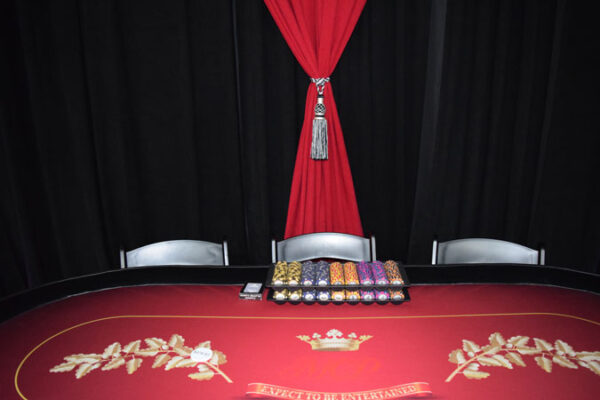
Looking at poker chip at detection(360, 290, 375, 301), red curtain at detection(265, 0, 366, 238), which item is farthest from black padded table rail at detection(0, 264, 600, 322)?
red curtain at detection(265, 0, 366, 238)

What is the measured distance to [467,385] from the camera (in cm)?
91

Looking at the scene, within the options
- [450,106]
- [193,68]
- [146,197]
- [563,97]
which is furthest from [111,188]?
[563,97]

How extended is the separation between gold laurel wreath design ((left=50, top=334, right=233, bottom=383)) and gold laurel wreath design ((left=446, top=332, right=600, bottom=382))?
62 cm

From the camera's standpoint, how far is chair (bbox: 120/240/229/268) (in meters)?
1.78

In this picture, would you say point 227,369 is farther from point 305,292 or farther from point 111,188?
point 111,188

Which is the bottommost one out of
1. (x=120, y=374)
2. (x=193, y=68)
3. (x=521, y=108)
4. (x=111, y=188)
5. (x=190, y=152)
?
(x=120, y=374)

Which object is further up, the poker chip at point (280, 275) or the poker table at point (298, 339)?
the poker chip at point (280, 275)

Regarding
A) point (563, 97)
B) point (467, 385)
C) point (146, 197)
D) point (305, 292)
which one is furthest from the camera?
point (146, 197)

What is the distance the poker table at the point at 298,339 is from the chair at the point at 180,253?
36 cm

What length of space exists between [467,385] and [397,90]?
2217mm

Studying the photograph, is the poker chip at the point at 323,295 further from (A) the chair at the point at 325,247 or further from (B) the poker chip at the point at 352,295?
(A) the chair at the point at 325,247

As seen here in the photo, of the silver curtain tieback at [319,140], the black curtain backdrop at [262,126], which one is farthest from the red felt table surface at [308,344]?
the black curtain backdrop at [262,126]

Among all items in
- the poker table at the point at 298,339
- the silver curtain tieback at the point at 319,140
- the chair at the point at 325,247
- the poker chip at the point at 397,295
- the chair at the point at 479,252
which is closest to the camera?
the poker table at the point at 298,339

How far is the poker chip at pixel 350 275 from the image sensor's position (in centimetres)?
128
